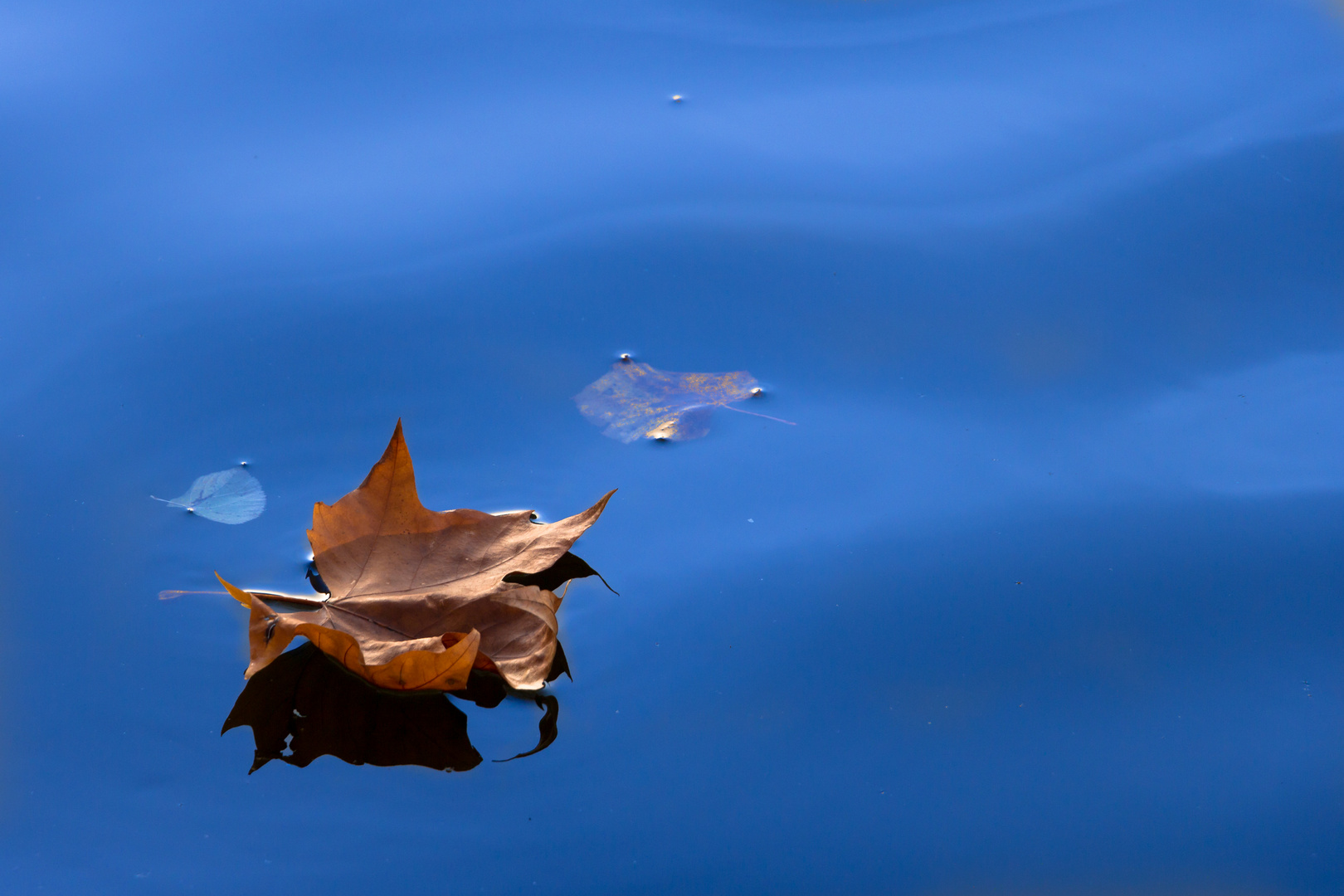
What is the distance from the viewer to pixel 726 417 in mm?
1249

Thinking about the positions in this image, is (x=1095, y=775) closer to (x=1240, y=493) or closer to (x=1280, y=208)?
(x=1240, y=493)

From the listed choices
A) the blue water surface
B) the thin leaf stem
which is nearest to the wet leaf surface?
the blue water surface

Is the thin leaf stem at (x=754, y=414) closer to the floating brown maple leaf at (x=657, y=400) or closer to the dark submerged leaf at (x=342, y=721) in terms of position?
the floating brown maple leaf at (x=657, y=400)

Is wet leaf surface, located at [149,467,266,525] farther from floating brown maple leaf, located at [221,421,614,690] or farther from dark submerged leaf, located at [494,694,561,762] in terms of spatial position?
dark submerged leaf, located at [494,694,561,762]

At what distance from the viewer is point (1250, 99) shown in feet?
5.51

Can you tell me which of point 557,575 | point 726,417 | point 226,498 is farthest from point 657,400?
point 226,498

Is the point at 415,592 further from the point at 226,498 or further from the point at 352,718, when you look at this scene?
the point at 226,498

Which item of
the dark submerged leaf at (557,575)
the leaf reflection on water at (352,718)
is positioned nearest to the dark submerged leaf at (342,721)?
the leaf reflection on water at (352,718)

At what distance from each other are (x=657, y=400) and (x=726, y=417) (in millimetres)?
90

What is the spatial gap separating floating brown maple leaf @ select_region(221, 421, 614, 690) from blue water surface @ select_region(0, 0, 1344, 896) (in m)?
0.06

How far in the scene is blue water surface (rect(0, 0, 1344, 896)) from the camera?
0.91m

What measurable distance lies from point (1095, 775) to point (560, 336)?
2.70 ft

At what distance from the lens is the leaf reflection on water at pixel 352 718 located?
3.02 ft

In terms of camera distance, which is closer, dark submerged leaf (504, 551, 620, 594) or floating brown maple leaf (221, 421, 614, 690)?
floating brown maple leaf (221, 421, 614, 690)
